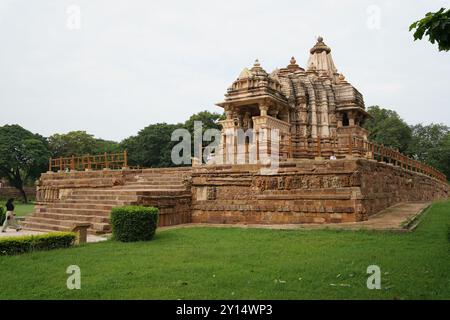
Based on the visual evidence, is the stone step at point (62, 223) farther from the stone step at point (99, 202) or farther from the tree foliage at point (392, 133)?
the tree foliage at point (392, 133)

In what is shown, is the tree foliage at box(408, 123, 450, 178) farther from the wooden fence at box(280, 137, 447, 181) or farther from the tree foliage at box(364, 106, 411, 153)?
the wooden fence at box(280, 137, 447, 181)

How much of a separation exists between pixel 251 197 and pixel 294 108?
10028mm

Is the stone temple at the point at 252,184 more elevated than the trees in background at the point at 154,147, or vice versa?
the trees in background at the point at 154,147

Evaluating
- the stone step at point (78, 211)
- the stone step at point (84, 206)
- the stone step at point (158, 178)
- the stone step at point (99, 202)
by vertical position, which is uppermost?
the stone step at point (158, 178)

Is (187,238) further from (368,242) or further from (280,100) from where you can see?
(280,100)

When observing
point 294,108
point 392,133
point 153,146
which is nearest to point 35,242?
point 294,108

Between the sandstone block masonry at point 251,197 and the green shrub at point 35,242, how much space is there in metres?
2.08

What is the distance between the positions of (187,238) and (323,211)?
4154 mm

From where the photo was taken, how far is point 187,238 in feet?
27.6

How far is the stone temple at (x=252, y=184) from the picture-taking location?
10.3 meters

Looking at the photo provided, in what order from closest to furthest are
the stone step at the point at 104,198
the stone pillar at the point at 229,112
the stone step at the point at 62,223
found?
the stone step at the point at 62,223, the stone step at the point at 104,198, the stone pillar at the point at 229,112

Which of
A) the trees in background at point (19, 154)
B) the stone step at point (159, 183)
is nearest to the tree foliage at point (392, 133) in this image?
the stone step at point (159, 183)

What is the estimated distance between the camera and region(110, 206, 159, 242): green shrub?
8.08 meters

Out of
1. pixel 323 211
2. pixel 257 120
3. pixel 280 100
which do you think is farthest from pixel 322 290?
pixel 280 100
